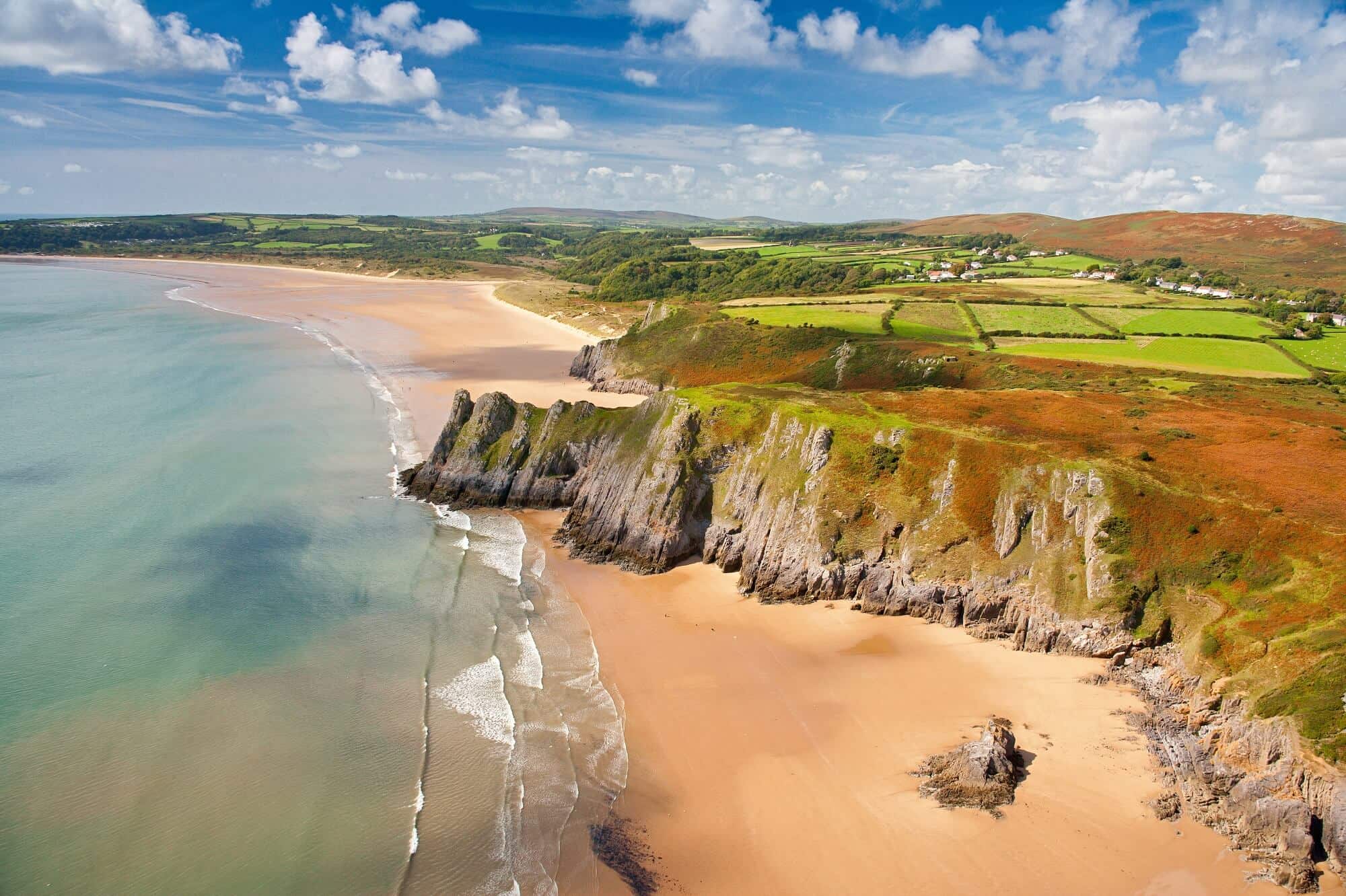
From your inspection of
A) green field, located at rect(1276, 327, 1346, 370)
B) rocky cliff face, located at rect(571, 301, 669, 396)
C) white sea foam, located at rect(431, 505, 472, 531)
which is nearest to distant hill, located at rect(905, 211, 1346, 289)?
green field, located at rect(1276, 327, 1346, 370)

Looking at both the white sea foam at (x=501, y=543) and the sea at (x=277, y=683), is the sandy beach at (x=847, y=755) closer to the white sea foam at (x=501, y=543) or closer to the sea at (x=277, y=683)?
the white sea foam at (x=501, y=543)

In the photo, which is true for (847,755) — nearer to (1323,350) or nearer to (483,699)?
(483,699)

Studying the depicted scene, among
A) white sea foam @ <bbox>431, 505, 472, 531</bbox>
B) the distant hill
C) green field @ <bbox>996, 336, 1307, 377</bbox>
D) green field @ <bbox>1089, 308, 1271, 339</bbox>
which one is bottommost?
white sea foam @ <bbox>431, 505, 472, 531</bbox>

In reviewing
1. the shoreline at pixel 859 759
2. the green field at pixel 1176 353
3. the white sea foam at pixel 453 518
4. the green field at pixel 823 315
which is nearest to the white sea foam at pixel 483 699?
the shoreline at pixel 859 759

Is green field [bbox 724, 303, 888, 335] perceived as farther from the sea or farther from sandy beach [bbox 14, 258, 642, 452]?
the sea

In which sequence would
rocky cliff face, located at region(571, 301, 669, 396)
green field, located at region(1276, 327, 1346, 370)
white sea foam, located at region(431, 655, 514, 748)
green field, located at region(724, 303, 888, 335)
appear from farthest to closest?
green field, located at region(724, 303, 888, 335) → rocky cliff face, located at region(571, 301, 669, 396) → green field, located at region(1276, 327, 1346, 370) → white sea foam, located at region(431, 655, 514, 748)

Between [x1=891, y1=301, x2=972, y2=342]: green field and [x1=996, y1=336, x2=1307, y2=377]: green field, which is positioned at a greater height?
[x1=891, y1=301, x2=972, y2=342]: green field
